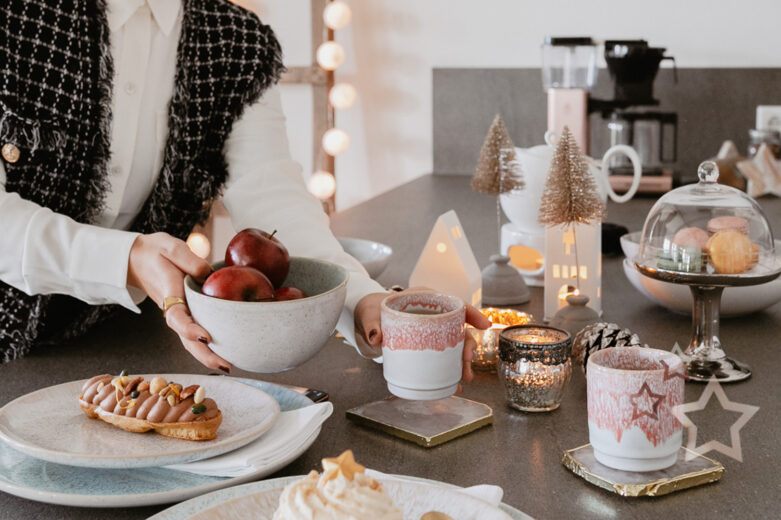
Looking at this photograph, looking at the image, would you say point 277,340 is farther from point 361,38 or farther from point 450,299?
point 361,38

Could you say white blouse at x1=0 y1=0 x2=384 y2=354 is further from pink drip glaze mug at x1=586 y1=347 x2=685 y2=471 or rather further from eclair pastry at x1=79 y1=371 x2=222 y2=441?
pink drip glaze mug at x1=586 y1=347 x2=685 y2=471

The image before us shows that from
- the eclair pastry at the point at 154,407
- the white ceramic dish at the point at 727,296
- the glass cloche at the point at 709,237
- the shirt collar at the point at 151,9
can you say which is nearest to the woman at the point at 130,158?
the shirt collar at the point at 151,9

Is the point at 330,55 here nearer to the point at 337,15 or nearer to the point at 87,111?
the point at 337,15

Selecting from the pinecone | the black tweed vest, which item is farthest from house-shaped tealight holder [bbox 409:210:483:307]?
the black tweed vest

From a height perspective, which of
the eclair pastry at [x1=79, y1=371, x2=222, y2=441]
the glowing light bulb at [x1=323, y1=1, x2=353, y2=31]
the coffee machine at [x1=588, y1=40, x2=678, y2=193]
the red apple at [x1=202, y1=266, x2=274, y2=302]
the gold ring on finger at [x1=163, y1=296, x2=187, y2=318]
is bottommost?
the eclair pastry at [x1=79, y1=371, x2=222, y2=441]

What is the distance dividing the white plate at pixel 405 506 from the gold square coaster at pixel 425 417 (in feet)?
0.62

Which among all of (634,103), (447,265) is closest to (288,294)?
(447,265)

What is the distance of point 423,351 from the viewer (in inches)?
33.4

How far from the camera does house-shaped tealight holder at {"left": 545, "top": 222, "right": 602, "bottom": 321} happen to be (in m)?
1.26

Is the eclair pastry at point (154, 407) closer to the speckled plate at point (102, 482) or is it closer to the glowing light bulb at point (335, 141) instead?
the speckled plate at point (102, 482)

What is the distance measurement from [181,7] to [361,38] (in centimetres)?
198

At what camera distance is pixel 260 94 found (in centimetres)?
131

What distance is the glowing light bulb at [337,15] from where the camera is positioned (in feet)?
10.1

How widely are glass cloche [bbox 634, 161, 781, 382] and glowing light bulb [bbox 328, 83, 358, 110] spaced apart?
2.21 meters
